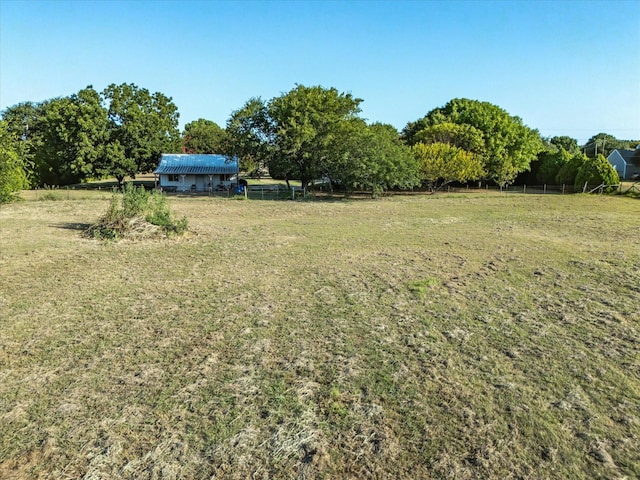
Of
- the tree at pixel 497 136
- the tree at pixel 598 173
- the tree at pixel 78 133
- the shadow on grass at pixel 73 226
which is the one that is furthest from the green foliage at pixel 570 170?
the tree at pixel 78 133

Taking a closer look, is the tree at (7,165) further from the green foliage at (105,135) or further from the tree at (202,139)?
the tree at (202,139)

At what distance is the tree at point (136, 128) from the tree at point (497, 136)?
22172 mm

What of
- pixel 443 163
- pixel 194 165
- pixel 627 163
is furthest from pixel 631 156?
pixel 194 165

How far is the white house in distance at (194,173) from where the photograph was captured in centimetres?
3438

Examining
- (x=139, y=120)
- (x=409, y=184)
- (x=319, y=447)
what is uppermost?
(x=139, y=120)

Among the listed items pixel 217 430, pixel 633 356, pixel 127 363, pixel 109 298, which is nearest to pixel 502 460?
pixel 217 430

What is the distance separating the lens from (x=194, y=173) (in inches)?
1348

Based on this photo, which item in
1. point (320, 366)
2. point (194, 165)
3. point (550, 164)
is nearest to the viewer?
point (320, 366)

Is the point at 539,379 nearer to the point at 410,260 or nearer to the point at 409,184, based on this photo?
the point at 410,260

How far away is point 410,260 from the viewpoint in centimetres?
888

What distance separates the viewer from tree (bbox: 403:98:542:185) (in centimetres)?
3112

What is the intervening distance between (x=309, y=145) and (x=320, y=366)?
22337 millimetres

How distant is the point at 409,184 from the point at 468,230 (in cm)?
1340

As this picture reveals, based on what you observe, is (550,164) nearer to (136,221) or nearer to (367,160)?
(367,160)
